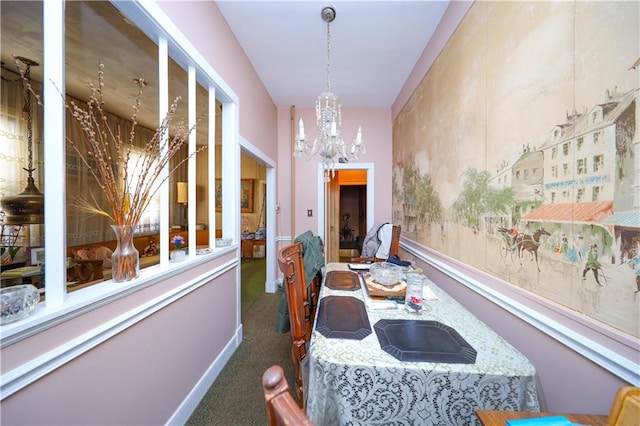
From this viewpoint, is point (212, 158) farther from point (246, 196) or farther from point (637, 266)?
point (246, 196)

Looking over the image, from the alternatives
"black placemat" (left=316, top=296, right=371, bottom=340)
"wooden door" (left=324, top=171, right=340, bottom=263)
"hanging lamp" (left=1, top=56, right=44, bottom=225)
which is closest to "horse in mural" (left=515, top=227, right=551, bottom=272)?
"black placemat" (left=316, top=296, right=371, bottom=340)

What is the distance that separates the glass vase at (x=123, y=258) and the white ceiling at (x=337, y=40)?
1.99 meters

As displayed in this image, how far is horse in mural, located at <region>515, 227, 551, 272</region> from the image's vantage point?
41.4 inches

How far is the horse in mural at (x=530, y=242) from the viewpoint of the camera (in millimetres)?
1051

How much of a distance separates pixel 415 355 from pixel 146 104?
444 cm

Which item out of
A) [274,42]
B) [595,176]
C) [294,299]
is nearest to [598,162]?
[595,176]

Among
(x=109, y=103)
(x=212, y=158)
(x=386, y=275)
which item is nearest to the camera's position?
(x=386, y=275)

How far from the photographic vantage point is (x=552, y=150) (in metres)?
0.99

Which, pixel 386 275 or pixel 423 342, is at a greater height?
pixel 386 275

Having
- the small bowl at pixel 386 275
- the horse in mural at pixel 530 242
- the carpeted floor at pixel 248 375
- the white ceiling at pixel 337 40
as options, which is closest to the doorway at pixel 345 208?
the white ceiling at pixel 337 40

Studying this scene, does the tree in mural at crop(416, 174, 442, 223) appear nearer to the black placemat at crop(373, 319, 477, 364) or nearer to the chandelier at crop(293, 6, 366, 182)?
the chandelier at crop(293, 6, 366, 182)

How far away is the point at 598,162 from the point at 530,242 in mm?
432

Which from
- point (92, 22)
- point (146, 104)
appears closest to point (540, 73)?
point (92, 22)

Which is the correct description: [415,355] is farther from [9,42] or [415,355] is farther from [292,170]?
[9,42]
